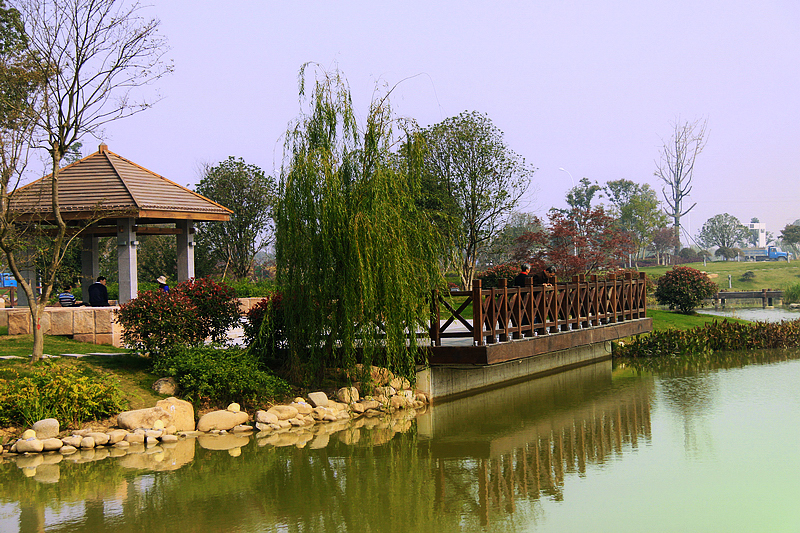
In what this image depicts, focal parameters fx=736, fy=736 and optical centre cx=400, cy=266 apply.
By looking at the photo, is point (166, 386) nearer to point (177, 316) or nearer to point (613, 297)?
point (177, 316)

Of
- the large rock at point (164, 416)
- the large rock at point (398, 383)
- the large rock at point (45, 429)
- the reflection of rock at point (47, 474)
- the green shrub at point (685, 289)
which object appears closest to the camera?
the reflection of rock at point (47, 474)

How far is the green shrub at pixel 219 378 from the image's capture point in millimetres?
11758

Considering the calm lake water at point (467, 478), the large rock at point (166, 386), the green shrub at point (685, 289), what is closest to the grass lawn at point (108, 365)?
the large rock at point (166, 386)

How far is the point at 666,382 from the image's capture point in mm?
16078

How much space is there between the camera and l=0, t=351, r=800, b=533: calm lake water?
7.34 m

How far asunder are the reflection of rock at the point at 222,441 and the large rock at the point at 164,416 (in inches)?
14.2

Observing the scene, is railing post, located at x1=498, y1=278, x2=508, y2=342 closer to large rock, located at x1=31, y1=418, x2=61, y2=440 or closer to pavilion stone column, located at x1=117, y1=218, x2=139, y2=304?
large rock, located at x1=31, y1=418, x2=61, y2=440

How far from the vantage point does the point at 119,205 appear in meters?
16.8

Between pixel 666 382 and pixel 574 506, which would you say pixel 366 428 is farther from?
pixel 666 382

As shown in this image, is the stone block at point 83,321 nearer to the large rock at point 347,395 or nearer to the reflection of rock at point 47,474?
the large rock at point 347,395

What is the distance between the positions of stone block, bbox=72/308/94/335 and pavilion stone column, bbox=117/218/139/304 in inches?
86.9

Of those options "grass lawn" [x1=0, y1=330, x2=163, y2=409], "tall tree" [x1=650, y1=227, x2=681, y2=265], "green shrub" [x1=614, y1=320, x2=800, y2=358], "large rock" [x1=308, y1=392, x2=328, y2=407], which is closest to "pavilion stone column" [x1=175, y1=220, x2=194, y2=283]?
"grass lawn" [x1=0, y1=330, x2=163, y2=409]

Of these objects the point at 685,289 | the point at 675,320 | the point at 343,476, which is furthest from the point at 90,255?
the point at 685,289

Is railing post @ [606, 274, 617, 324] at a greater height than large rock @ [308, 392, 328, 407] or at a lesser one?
greater
